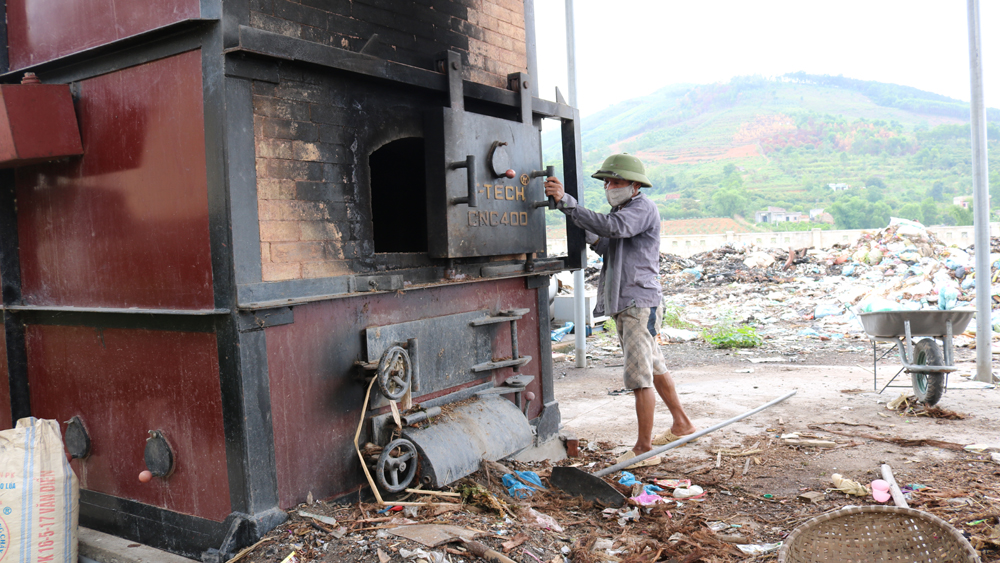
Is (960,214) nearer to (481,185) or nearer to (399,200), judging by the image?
(399,200)

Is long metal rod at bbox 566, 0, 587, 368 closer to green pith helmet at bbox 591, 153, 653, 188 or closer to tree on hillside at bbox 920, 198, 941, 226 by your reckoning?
green pith helmet at bbox 591, 153, 653, 188

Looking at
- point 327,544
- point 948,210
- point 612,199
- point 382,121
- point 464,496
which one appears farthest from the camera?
point 948,210

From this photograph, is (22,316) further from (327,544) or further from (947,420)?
(947,420)

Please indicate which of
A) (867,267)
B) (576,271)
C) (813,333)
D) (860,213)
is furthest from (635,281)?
(860,213)

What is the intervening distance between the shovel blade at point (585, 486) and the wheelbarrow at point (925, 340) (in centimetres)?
333

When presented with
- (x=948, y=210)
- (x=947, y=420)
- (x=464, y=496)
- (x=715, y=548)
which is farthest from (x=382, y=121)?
(x=948, y=210)

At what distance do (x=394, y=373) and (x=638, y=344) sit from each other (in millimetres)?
1875

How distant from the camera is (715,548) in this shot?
3281 mm

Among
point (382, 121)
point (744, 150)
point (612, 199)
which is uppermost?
point (744, 150)

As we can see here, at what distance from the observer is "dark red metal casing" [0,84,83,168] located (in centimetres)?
340

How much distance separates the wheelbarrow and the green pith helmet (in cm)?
293

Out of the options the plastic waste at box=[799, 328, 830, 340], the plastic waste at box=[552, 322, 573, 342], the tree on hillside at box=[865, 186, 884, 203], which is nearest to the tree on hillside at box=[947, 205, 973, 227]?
the tree on hillside at box=[865, 186, 884, 203]

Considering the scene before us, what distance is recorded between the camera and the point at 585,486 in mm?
3984

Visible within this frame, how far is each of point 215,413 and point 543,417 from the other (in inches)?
100
